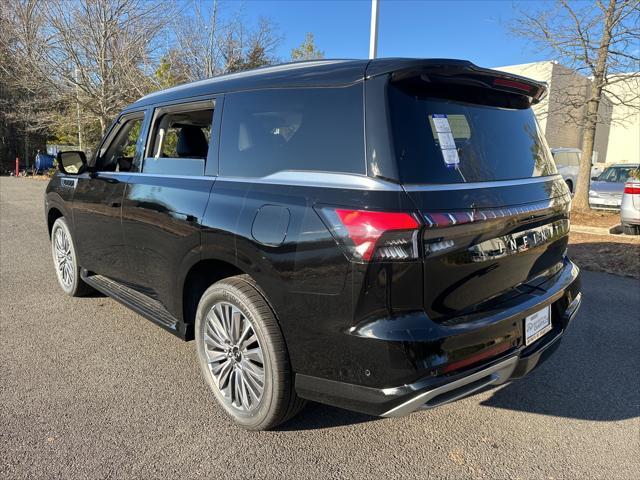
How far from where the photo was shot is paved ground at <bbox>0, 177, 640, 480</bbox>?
97.4 inches

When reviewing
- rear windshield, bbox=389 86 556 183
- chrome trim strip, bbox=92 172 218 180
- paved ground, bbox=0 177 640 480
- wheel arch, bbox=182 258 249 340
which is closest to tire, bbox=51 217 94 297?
paved ground, bbox=0 177 640 480

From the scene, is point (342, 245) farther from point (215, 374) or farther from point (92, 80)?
point (92, 80)

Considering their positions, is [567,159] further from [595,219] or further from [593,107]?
[595,219]

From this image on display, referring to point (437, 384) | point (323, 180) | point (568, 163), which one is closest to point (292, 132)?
point (323, 180)

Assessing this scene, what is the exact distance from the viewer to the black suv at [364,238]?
2.12 m

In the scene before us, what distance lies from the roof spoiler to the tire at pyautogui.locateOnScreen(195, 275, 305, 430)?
1.30m

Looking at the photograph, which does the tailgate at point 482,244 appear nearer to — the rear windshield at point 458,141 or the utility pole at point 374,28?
the rear windshield at point 458,141

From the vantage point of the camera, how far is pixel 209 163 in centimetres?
306

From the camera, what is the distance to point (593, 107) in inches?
489

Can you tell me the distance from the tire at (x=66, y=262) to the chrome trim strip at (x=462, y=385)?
3.74m

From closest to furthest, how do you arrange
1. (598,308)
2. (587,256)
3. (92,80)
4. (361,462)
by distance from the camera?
(361,462)
(598,308)
(587,256)
(92,80)

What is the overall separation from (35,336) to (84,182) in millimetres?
1403

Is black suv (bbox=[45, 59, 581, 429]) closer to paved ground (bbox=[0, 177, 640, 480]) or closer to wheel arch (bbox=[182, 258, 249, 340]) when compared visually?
wheel arch (bbox=[182, 258, 249, 340])

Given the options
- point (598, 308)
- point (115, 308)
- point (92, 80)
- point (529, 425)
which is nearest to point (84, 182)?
point (115, 308)
